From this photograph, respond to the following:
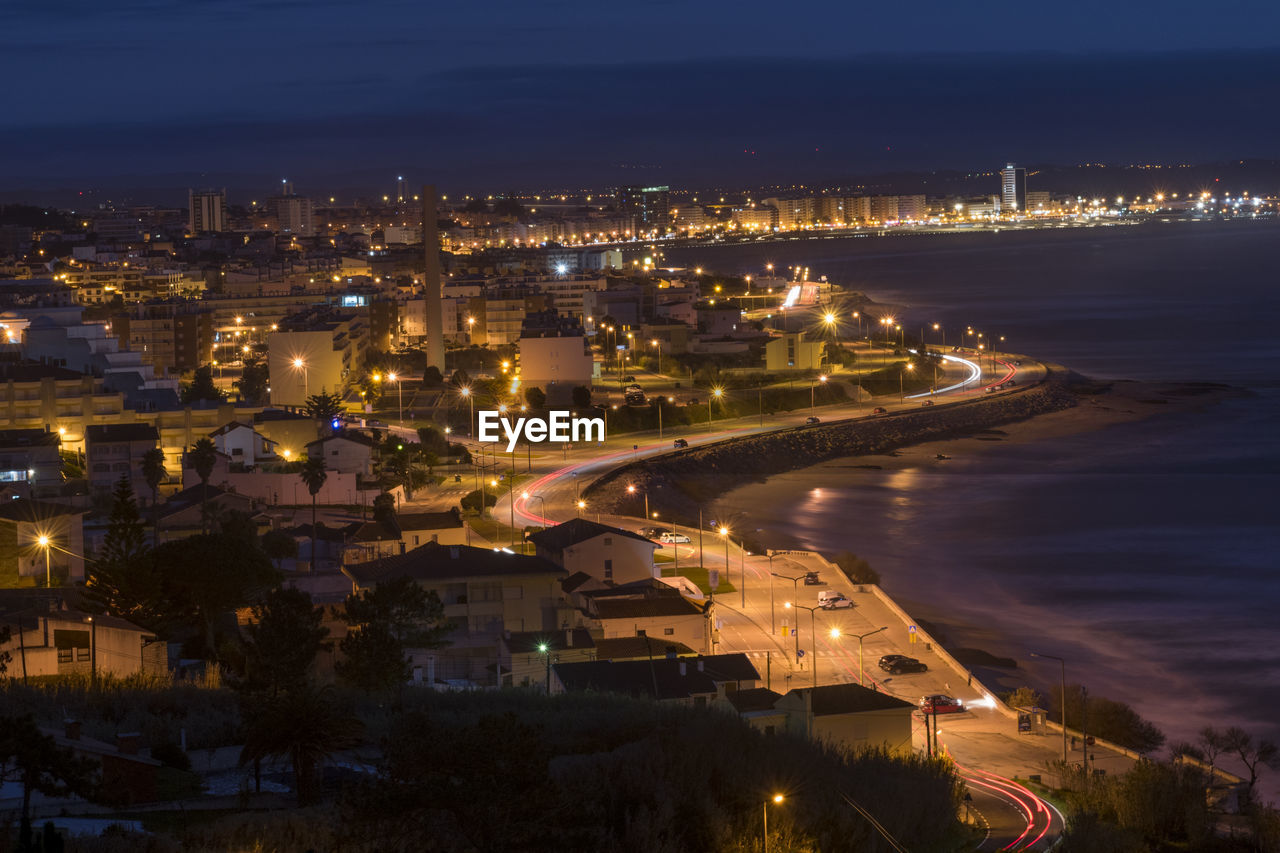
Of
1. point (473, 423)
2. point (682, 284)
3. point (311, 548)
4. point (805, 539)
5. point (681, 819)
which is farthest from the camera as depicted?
point (682, 284)

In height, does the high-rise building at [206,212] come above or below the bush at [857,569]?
above

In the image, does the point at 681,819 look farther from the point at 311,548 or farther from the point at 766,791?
the point at 311,548

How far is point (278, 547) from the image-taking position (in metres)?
9.55

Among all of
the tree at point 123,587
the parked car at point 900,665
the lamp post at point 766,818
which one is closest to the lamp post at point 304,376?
the tree at point 123,587

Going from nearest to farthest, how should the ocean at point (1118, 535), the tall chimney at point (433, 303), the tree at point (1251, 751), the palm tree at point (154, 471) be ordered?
the tree at point (1251, 751), the ocean at point (1118, 535), the palm tree at point (154, 471), the tall chimney at point (433, 303)

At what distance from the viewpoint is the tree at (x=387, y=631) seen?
591cm

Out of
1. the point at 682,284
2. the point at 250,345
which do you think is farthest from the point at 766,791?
the point at 682,284

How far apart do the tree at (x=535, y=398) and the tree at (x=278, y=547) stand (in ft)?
27.8

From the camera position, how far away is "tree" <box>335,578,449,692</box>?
19.4 feet

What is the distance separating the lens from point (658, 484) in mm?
14047

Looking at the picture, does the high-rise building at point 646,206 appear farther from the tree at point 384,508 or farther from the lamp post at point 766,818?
the lamp post at point 766,818

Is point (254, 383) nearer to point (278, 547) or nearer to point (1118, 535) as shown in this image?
point (278, 547)

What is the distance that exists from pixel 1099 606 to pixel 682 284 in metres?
22.8

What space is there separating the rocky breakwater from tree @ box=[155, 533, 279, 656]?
5451mm
